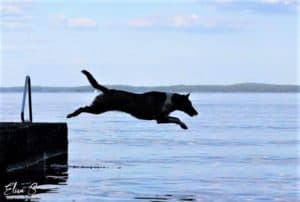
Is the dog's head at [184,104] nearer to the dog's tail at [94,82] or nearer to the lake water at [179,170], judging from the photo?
the dog's tail at [94,82]

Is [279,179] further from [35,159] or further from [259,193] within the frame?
[35,159]

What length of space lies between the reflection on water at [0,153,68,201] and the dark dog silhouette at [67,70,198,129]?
16.2 ft

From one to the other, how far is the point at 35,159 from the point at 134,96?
10.9m

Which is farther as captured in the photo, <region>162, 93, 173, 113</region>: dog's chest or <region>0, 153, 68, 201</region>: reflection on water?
<region>0, 153, 68, 201</region>: reflection on water

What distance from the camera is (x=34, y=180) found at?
3053cm

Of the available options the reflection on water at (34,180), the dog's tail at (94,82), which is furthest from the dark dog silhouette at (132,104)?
the reflection on water at (34,180)

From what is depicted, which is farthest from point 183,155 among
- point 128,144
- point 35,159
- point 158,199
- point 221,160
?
point 158,199

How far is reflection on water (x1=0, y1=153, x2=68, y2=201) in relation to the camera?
87.7ft

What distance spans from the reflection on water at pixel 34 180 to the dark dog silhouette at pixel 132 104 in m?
4.93

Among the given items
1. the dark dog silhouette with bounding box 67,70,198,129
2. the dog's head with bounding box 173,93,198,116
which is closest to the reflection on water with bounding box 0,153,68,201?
the dark dog silhouette with bounding box 67,70,198,129

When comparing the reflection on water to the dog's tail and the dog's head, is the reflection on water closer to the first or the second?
the dog's tail

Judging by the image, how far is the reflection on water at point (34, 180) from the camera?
2675 centimetres

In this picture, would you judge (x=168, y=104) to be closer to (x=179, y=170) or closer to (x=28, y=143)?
(x=28, y=143)

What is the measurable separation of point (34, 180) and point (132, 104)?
Answer: 947 centimetres
